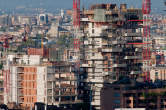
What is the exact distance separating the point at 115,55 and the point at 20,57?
5.92 m

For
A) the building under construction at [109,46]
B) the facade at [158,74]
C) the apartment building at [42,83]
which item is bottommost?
the facade at [158,74]

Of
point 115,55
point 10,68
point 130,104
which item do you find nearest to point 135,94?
point 130,104

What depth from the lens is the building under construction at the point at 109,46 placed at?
55.2 metres

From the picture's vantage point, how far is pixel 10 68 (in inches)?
2282

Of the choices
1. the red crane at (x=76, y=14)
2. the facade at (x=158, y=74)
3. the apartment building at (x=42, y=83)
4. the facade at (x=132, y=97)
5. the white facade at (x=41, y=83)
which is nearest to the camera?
the facade at (x=132, y=97)

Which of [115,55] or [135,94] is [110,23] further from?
[135,94]

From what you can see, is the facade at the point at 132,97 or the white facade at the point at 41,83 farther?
the white facade at the point at 41,83

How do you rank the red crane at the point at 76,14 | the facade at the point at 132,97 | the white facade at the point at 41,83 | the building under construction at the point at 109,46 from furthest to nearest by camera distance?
the red crane at the point at 76,14 < the building under construction at the point at 109,46 < the white facade at the point at 41,83 < the facade at the point at 132,97

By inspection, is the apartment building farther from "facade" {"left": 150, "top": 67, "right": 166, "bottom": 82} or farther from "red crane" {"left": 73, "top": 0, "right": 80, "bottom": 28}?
"facade" {"left": 150, "top": 67, "right": 166, "bottom": 82}

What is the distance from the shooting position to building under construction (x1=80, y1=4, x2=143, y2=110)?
5519 cm

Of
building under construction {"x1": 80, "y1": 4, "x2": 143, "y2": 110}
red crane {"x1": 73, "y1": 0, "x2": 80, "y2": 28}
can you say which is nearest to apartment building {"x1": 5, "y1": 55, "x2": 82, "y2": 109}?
building under construction {"x1": 80, "y1": 4, "x2": 143, "y2": 110}

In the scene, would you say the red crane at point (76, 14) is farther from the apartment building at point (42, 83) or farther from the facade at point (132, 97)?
the facade at point (132, 97)

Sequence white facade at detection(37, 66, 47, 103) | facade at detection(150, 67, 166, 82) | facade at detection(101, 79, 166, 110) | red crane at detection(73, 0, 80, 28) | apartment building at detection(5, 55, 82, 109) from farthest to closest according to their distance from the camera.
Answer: facade at detection(150, 67, 166, 82) < red crane at detection(73, 0, 80, 28) < white facade at detection(37, 66, 47, 103) < apartment building at detection(5, 55, 82, 109) < facade at detection(101, 79, 166, 110)

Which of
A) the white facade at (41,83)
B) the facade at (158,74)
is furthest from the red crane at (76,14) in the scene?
the facade at (158,74)
